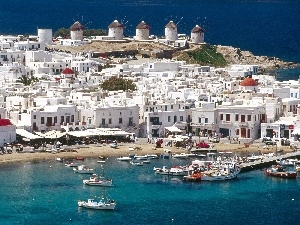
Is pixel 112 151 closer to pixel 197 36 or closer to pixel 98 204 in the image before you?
pixel 98 204

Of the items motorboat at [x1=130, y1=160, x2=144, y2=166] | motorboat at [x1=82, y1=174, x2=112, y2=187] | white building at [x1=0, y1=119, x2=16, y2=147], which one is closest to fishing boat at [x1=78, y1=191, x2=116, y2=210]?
motorboat at [x1=82, y1=174, x2=112, y2=187]

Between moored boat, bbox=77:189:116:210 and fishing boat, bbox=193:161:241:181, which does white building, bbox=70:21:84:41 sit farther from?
moored boat, bbox=77:189:116:210

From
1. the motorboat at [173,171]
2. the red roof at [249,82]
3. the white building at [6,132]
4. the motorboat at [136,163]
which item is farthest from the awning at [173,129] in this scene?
the red roof at [249,82]

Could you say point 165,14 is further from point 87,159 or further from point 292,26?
point 87,159

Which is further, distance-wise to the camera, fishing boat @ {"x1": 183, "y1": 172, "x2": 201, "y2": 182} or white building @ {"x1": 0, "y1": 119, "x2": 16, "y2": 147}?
white building @ {"x1": 0, "y1": 119, "x2": 16, "y2": 147}

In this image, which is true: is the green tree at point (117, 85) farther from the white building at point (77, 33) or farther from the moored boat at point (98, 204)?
the moored boat at point (98, 204)

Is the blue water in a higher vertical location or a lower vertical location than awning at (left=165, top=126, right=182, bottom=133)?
lower

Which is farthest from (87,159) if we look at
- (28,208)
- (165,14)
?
(165,14)
